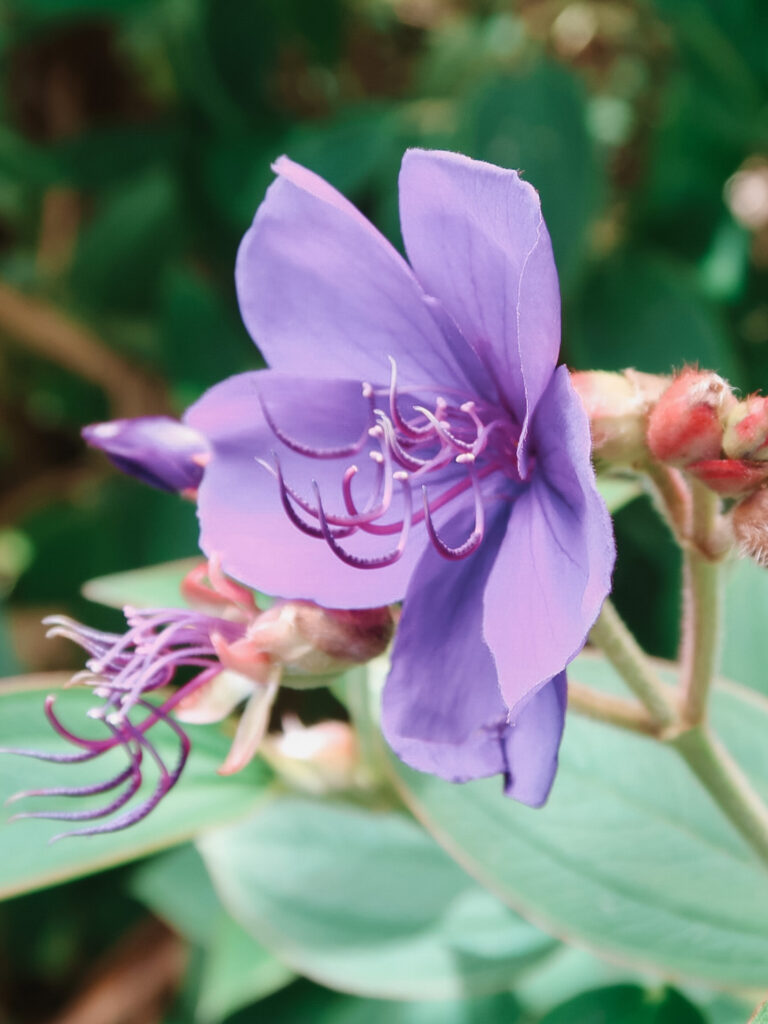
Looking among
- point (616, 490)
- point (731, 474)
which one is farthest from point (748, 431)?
point (616, 490)

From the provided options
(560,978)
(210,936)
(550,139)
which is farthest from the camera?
(550,139)

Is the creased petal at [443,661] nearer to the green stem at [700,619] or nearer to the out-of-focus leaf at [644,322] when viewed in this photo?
the green stem at [700,619]

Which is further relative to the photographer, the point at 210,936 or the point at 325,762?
the point at 210,936

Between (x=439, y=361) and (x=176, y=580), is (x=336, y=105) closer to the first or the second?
(x=176, y=580)

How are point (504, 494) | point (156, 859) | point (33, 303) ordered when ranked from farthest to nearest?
point (33, 303)
point (156, 859)
point (504, 494)

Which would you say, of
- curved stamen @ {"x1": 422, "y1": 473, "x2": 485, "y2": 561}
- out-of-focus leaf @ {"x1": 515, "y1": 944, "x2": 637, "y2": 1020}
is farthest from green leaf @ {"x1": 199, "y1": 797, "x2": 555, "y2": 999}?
curved stamen @ {"x1": 422, "y1": 473, "x2": 485, "y2": 561}

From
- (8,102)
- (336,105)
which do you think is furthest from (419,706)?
(8,102)

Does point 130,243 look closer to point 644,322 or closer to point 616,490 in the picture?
point 644,322
